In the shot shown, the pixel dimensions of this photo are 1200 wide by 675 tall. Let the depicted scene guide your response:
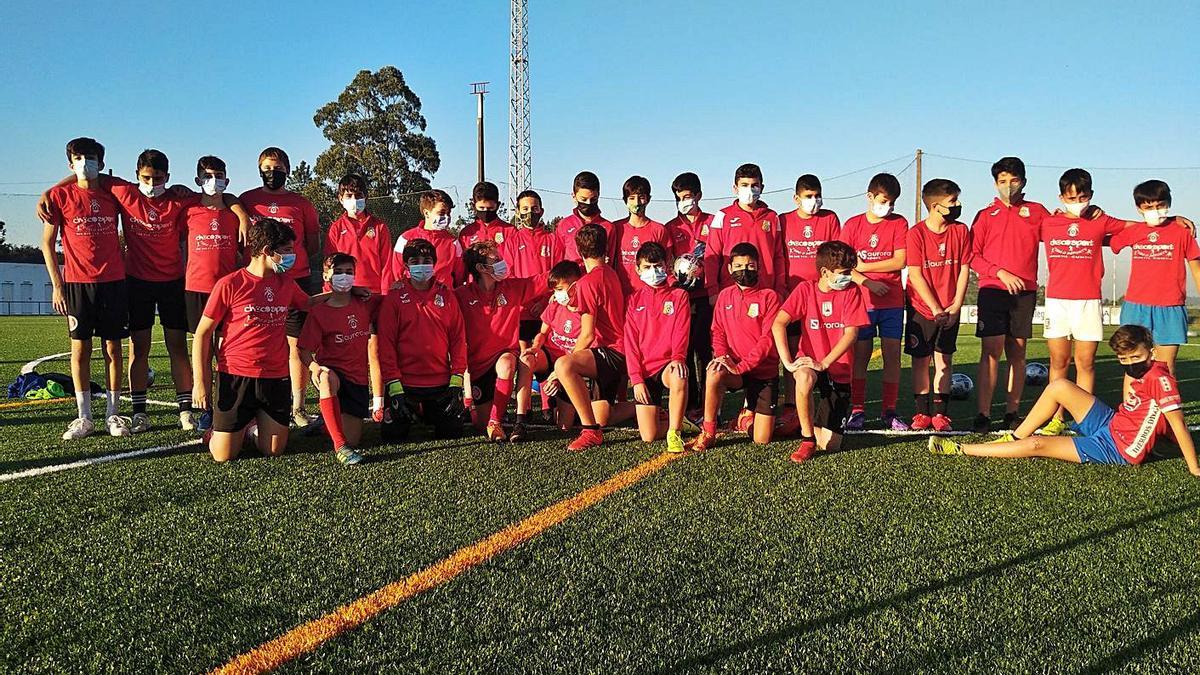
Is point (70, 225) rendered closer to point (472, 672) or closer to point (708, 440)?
point (708, 440)

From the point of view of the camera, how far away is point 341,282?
5.59 metres

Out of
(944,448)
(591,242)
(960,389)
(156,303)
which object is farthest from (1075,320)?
(156,303)

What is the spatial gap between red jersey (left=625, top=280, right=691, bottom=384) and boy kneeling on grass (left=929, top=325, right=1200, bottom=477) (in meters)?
1.91

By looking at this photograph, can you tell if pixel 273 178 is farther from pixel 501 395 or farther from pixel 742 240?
pixel 742 240

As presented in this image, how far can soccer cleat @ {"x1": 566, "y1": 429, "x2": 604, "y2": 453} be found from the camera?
547 cm

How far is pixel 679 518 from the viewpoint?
150 inches

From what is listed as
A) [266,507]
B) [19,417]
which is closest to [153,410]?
[19,417]

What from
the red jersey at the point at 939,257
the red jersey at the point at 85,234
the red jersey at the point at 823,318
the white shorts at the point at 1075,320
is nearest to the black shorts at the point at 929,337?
the red jersey at the point at 939,257

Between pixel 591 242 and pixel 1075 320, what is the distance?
386 centimetres

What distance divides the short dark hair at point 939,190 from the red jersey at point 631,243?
2.14 metres

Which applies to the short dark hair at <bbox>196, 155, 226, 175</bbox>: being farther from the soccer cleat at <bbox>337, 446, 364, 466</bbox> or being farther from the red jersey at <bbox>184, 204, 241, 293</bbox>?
the soccer cleat at <bbox>337, 446, 364, 466</bbox>

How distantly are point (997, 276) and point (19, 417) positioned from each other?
813 cm

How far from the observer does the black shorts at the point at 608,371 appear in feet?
20.0

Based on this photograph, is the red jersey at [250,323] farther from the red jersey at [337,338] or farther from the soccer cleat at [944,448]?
the soccer cleat at [944,448]
